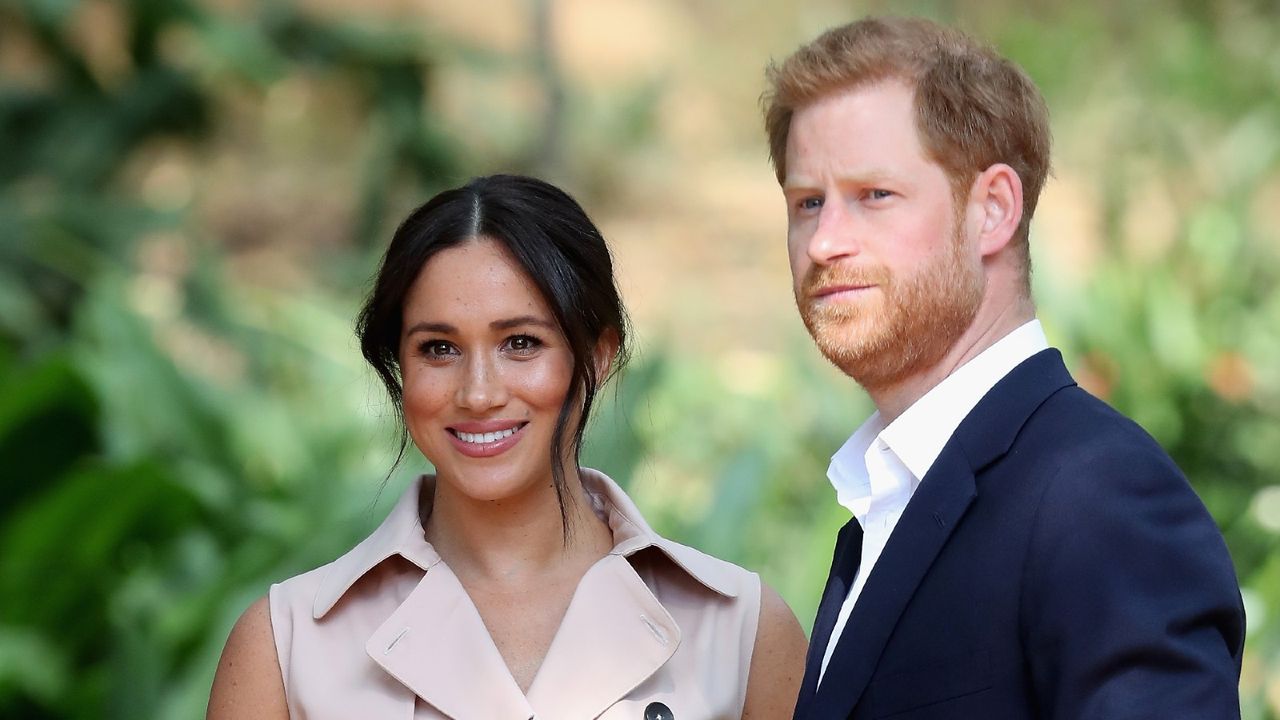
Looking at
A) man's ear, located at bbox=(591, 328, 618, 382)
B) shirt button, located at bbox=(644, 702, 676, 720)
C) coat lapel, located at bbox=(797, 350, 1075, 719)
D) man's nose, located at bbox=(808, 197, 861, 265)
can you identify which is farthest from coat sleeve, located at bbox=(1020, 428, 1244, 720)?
man's ear, located at bbox=(591, 328, 618, 382)

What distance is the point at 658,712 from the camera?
2082 millimetres

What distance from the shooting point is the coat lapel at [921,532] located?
180cm

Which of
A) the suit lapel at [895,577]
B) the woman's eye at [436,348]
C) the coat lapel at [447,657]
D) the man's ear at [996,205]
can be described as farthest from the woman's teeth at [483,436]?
the man's ear at [996,205]

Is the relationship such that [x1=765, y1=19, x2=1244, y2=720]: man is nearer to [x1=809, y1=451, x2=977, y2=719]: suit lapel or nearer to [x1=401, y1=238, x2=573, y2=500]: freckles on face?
[x1=809, y1=451, x2=977, y2=719]: suit lapel

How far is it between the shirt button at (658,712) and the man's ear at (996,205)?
71 cm

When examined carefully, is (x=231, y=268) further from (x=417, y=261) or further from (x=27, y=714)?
(x=417, y=261)

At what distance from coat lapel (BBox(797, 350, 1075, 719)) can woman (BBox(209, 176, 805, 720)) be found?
13.4 inches

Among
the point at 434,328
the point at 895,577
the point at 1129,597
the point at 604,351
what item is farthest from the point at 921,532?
the point at 434,328

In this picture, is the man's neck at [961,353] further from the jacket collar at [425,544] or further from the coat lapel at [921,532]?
the jacket collar at [425,544]

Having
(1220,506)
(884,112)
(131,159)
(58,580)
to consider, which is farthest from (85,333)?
(884,112)

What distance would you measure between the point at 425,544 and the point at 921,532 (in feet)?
2.27

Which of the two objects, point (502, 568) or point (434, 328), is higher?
point (434, 328)

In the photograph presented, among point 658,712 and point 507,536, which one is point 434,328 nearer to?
point 507,536

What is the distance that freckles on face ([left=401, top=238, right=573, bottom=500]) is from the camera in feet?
6.66
